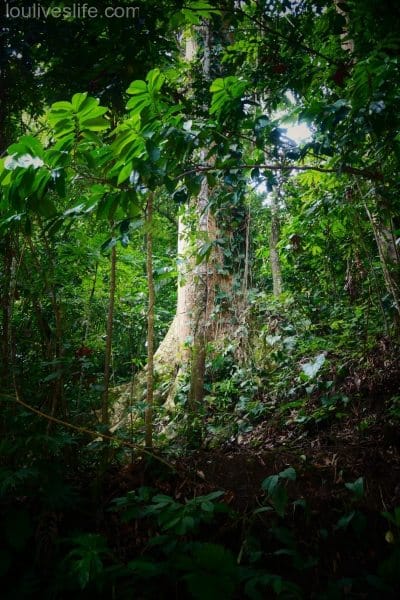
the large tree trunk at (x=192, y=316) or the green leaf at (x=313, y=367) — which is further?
the large tree trunk at (x=192, y=316)

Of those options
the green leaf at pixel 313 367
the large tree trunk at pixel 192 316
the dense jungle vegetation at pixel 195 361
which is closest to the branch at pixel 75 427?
the dense jungle vegetation at pixel 195 361

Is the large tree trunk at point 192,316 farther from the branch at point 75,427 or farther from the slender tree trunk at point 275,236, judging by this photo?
the branch at point 75,427

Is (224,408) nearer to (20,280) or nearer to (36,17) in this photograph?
(20,280)

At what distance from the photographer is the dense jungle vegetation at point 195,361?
5.73ft

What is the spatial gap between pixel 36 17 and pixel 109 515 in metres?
3.87

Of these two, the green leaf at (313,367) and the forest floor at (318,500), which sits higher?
the green leaf at (313,367)

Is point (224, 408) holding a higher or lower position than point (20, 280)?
lower

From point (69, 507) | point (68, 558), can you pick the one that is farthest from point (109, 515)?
point (68, 558)

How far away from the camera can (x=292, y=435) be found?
11.5ft

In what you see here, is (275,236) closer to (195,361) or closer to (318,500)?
(195,361)

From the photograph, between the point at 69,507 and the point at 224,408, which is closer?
the point at 69,507

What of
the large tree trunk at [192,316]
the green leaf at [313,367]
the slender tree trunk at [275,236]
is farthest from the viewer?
the slender tree trunk at [275,236]

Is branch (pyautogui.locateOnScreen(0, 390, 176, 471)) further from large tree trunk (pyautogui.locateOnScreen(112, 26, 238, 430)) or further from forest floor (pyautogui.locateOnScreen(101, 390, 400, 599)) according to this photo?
large tree trunk (pyautogui.locateOnScreen(112, 26, 238, 430))

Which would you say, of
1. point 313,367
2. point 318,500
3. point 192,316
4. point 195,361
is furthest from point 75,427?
point 192,316
